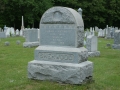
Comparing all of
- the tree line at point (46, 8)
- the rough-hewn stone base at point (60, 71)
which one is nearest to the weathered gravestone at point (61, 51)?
the rough-hewn stone base at point (60, 71)

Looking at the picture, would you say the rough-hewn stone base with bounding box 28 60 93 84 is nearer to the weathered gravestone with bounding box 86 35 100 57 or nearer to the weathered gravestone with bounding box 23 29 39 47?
the weathered gravestone with bounding box 86 35 100 57

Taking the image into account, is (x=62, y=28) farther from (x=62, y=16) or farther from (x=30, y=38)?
(x=30, y=38)

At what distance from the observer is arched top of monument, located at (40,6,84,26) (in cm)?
617

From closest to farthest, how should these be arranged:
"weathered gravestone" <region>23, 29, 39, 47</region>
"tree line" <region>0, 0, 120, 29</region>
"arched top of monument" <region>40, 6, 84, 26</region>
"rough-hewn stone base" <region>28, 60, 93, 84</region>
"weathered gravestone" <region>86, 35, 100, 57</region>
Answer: "rough-hewn stone base" <region>28, 60, 93, 84</region> < "arched top of monument" <region>40, 6, 84, 26</region> < "weathered gravestone" <region>86, 35, 100, 57</region> < "weathered gravestone" <region>23, 29, 39, 47</region> < "tree line" <region>0, 0, 120, 29</region>

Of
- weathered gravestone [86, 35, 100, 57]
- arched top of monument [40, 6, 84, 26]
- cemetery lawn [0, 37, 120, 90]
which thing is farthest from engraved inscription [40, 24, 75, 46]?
weathered gravestone [86, 35, 100, 57]

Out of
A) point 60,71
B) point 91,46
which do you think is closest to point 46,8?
point 91,46

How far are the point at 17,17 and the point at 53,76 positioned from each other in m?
→ 35.8

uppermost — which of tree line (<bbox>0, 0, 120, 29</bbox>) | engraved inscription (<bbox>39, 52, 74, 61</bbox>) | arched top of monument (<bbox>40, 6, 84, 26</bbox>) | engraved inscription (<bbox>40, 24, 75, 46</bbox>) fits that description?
tree line (<bbox>0, 0, 120, 29</bbox>)

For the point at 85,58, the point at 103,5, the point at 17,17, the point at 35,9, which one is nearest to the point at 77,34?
the point at 85,58

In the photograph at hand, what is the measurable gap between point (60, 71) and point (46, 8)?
33.5 m

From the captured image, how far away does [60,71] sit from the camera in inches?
244

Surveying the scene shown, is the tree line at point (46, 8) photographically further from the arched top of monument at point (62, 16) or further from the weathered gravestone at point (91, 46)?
the arched top of monument at point (62, 16)

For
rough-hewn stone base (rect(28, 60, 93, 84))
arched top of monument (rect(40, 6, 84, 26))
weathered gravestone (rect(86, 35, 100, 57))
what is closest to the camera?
rough-hewn stone base (rect(28, 60, 93, 84))

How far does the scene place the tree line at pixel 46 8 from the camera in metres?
38.8
